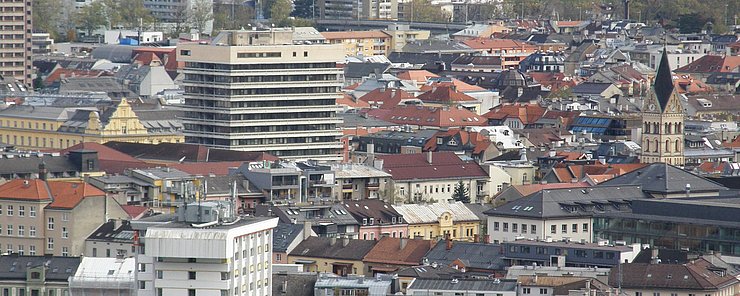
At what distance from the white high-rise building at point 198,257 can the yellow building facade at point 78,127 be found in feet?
252

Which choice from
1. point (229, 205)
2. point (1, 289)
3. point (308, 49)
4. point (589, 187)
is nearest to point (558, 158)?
point (308, 49)

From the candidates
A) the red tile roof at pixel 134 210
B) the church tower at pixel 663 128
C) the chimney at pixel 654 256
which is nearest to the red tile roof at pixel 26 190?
the red tile roof at pixel 134 210

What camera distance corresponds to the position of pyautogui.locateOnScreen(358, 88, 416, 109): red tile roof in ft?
593

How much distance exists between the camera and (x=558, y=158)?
136250mm

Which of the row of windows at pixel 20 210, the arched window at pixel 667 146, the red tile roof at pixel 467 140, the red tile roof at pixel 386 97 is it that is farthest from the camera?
the red tile roof at pixel 386 97

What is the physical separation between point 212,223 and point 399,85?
129 metres

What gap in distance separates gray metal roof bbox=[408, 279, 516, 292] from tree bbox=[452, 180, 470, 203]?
37977 millimetres

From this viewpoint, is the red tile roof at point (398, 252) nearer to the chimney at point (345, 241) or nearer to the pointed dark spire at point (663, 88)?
the chimney at point (345, 241)

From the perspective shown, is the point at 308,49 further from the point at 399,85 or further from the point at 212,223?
the point at 212,223

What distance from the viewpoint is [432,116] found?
167375mm

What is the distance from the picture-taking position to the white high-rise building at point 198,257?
66125mm

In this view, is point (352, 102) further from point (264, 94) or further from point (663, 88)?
point (264, 94)

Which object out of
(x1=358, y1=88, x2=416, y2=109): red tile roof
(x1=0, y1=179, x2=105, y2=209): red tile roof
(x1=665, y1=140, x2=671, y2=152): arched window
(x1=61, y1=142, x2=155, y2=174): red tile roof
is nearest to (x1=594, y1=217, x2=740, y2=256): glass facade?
(x1=0, y1=179, x2=105, y2=209): red tile roof

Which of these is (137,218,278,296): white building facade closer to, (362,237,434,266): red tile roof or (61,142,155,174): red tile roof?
(362,237,434,266): red tile roof
